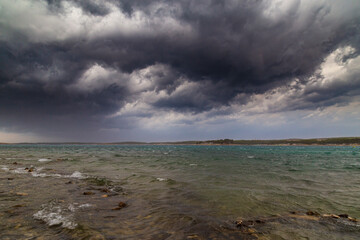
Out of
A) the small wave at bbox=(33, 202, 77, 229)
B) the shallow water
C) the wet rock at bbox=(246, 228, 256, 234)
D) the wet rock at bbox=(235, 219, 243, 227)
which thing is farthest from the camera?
the wet rock at bbox=(235, 219, 243, 227)

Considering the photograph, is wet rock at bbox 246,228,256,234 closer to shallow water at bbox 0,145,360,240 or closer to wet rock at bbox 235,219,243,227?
shallow water at bbox 0,145,360,240

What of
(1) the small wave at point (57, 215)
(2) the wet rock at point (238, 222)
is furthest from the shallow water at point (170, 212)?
(2) the wet rock at point (238, 222)

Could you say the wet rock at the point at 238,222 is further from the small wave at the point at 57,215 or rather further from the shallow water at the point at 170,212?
the small wave at the point at 57,215

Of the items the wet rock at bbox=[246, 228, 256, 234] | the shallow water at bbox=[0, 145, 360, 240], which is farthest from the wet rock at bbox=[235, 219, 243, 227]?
the wet rock at bbox=[246, 228, 256, 234]

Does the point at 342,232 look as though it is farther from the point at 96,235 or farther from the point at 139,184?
the point at 139,184

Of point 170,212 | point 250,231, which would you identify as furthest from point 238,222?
point 170,212

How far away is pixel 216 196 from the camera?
11766mm

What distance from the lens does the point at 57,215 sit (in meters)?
7.70

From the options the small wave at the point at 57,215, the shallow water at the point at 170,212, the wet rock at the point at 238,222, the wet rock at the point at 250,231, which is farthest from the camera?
the wet rock at the point at 238,222

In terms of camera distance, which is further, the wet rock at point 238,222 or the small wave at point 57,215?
the wet rock at point 238,222

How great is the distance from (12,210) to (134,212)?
532cm

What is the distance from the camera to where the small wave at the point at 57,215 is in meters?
6.93

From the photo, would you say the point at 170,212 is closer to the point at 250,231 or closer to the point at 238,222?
the point at 238,222

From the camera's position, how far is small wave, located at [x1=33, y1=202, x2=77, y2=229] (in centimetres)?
693
